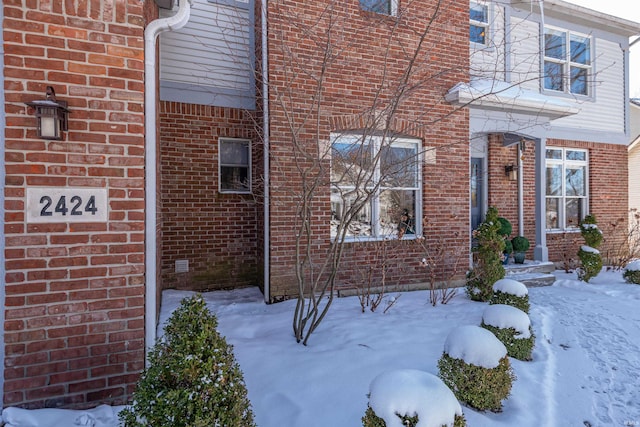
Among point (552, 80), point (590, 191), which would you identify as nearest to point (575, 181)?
point (590, 191)

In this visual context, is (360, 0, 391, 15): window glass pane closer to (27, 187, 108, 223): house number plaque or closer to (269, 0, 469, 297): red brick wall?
(269, 0, 469, 297): red brick wall

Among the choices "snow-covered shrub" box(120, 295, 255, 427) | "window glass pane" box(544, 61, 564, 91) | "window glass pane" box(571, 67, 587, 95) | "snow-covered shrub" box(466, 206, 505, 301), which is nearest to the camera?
"snow-covered shrub" box(120, 295, 255, 427)

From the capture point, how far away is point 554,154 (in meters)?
8.98

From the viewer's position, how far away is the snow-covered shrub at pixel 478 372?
8.76 ft

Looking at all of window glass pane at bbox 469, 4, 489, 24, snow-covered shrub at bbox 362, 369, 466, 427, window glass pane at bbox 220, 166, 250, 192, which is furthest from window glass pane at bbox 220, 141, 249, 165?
window glass pane at bbox 469, 4, 489, 24

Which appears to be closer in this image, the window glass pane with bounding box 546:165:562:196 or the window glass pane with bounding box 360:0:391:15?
the window glass pane with bounding box 360:0:391:15

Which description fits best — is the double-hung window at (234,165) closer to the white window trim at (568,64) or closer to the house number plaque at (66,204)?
the house number plaque at (66,204)

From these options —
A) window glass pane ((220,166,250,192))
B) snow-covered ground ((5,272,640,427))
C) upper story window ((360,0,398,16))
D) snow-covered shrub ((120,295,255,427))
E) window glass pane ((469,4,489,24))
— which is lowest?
snow-covered ground ((5,272,640,427))

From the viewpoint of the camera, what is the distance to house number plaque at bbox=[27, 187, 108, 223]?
2496 millimetres

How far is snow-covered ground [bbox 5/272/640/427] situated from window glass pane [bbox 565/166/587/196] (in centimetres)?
446

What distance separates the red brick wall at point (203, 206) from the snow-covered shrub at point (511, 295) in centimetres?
379

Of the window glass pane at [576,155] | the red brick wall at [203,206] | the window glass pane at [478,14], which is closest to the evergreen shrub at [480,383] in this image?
the red brick wall at [203,206]

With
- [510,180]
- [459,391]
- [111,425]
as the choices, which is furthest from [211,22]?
[510,180]

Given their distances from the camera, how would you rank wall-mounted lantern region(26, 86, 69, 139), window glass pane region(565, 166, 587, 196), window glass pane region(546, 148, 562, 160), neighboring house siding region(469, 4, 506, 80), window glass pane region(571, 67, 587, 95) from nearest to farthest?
wall-mounted lantern region(26, 86, 69, 139) < neighboring house siding region(469, 4, 506, 80) < window glass pane region(546, 148, 562, 160) < window glass pane region(571, 67, 587, 95) < window glass pane region(565, 166, 587, 196)
